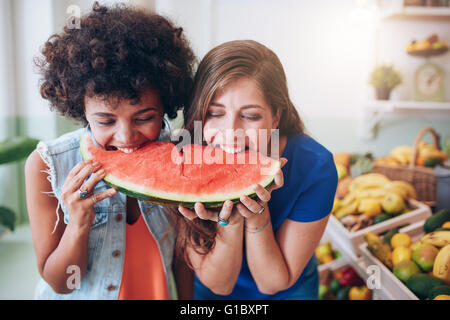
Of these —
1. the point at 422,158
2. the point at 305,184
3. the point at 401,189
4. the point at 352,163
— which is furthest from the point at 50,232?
the point at 422,158

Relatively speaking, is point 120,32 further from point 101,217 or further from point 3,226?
point 3,226

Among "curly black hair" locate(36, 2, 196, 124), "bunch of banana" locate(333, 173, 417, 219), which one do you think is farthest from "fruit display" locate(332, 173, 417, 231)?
"curly black hair" locate(36, 2, 196, 124)

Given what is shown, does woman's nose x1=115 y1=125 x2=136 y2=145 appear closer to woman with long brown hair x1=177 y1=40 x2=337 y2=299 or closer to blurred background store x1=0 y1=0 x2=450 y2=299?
woman with long brown hair x1=177 y1=40 x2=337 y2=299

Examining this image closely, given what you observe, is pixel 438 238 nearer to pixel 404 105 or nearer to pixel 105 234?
pixel 404 105

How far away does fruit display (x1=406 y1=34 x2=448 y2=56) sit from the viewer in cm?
89

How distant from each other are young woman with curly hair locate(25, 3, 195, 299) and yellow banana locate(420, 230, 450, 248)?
0.64 meters

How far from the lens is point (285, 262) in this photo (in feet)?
2.50

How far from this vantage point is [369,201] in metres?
1.15

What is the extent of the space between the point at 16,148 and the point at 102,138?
0.27 meters

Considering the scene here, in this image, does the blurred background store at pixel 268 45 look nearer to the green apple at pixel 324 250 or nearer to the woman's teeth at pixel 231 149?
the woman's teeth at pixel 231 149

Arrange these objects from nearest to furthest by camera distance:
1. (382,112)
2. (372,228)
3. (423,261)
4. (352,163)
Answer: (423,261) < (382,112) < (372,228) < (352,163)

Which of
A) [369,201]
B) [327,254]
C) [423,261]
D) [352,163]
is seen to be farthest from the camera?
[327,254]
